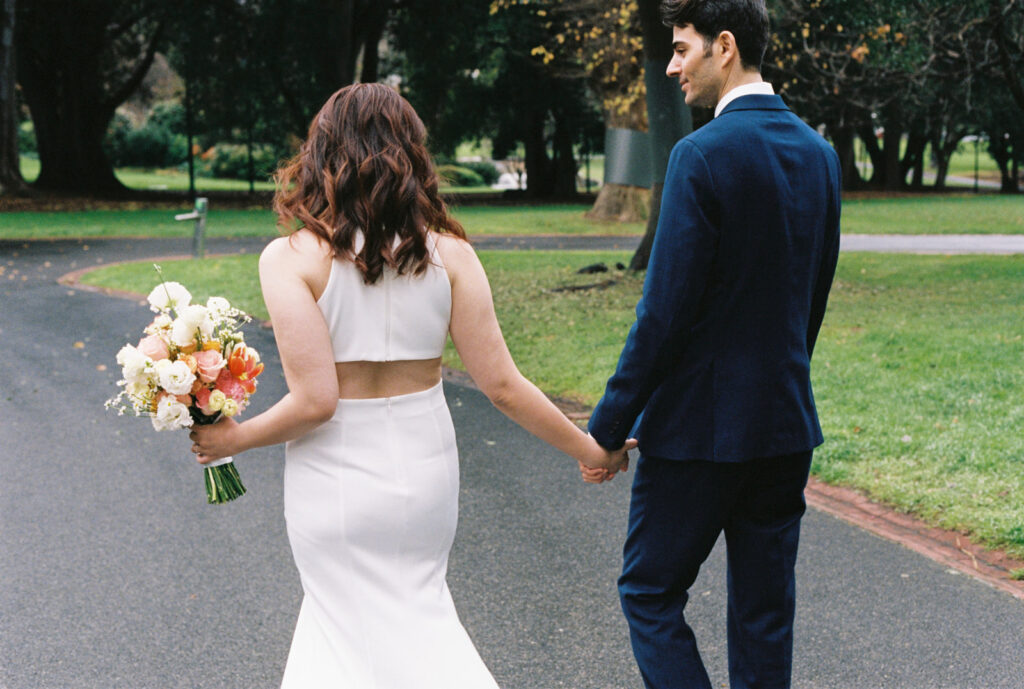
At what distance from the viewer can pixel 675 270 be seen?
2.55 metres

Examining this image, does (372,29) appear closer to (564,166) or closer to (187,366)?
(564,166)

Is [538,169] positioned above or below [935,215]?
above

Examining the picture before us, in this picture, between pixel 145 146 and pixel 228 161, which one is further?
pixel 145 146

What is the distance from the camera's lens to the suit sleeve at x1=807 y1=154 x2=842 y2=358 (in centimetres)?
273

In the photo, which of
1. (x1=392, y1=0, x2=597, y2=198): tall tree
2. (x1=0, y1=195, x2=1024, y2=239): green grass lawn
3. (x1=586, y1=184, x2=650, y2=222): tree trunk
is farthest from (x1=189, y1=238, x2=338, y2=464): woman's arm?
(x1=392, y1=0, x2=597, y2=198): tall tree

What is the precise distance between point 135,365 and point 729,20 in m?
1.67

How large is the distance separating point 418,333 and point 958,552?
354 centimetres

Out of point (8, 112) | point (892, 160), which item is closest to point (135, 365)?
point (8, 112)

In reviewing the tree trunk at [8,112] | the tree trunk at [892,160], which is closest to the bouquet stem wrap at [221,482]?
the tree trunk at [8,112]

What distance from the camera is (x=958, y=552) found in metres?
4.93

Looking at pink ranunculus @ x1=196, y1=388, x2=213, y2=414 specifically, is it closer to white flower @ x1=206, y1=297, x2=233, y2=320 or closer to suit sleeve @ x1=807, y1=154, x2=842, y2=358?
white flower @ x1=206, y1=297, x2=233, y2=320

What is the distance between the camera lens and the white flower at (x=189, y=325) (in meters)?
2.51

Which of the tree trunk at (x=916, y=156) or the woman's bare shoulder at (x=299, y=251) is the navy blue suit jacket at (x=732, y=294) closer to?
the woman's bare shoulder at (x=299, y=251)

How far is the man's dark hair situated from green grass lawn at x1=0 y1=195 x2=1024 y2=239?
72.4 ft
